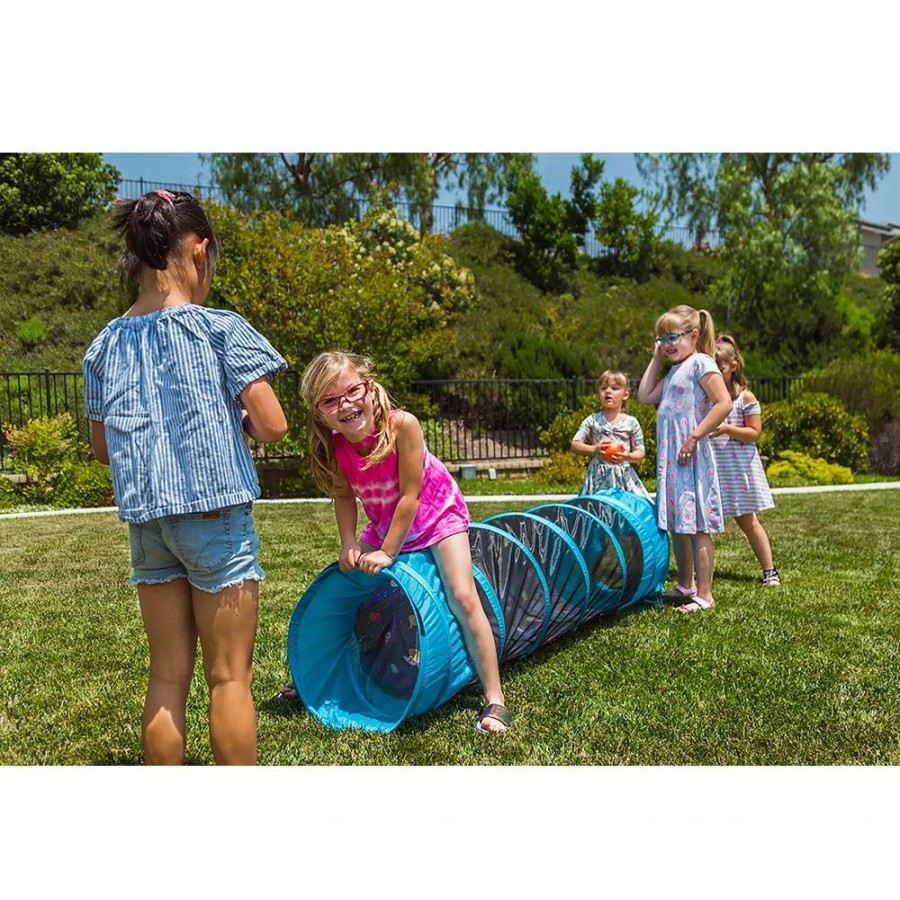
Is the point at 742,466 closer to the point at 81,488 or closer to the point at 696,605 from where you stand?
the point at 696,605

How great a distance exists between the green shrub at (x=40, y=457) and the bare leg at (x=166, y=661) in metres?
10.8

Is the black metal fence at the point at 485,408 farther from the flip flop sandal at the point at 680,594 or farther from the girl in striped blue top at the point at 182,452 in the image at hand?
the girl in striped blue top at the point at 182,452

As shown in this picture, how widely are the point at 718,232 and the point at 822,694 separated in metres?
29.7

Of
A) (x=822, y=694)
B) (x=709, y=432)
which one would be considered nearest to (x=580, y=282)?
(x=709, y=432)

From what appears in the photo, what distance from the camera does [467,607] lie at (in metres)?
3.70

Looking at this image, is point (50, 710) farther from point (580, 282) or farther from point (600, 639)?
point (580, 282)

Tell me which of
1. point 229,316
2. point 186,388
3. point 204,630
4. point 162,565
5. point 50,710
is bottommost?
point 50,710

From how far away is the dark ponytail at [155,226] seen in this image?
2.59 metres

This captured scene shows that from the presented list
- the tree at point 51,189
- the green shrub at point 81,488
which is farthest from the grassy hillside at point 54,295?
the green shrub at point 81,488

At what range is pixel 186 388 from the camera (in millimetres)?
2586

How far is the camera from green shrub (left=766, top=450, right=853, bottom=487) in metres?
14.8

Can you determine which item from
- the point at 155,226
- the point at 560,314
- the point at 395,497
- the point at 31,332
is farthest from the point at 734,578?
the point at 560,314
